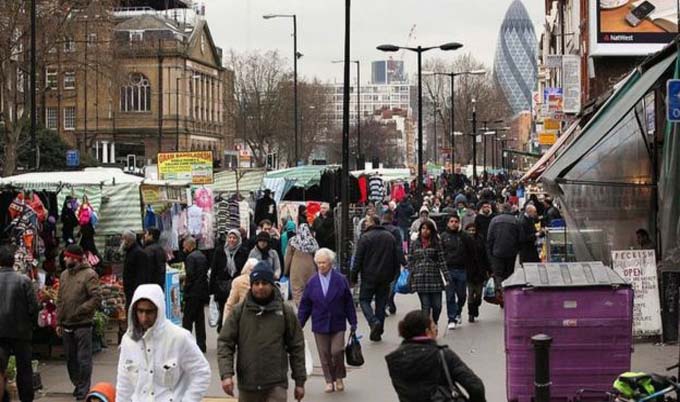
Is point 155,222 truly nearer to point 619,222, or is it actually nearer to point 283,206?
→ point 283,206

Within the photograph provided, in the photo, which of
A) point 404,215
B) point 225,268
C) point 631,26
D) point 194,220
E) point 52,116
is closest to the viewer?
point 225,268

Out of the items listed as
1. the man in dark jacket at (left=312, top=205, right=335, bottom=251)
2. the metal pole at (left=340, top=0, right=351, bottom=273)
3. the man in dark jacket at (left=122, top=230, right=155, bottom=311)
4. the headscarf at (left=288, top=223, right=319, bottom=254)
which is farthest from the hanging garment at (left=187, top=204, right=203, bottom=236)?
the man in dark jacket at (left=122, top=230, right=155, bottom=311)

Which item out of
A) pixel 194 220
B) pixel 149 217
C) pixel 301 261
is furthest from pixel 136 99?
pixel 301 261

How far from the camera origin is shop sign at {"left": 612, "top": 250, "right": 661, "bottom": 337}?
14.5 meters

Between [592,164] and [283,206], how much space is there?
1357cm

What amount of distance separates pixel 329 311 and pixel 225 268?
407 cm

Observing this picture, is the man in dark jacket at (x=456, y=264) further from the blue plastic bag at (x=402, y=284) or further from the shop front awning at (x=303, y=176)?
the shop front awning at (x=303, y=176)

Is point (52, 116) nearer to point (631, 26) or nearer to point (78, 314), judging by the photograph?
point (631, 26)

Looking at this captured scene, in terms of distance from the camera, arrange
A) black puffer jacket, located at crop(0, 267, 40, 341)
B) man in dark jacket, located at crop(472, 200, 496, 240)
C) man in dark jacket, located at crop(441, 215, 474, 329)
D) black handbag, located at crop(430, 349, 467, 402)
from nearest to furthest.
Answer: black handbag, located at crop(430, 349, 467, 402) < black puffer jacket, located at crop(0, 267, 40, 341) < man in dark jacket, located at crop(441, 215, 474, 329) < man in dark jacket, located at crop(472, 200, 496, 240)

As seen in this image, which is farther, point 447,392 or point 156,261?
point 156,261

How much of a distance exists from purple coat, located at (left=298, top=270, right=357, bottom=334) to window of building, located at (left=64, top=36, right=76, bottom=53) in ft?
131

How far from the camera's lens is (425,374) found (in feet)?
22.5

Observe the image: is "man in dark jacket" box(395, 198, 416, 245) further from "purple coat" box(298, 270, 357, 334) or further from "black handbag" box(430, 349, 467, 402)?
"black handbag" box(430, 349, 467, 402)

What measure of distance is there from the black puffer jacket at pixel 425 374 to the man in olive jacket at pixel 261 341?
1.56 m
